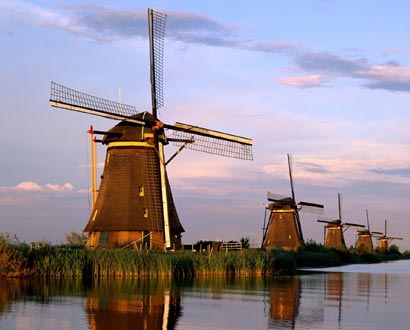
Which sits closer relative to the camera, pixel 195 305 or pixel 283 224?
pixel 195 305

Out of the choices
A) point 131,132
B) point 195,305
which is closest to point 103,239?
point 131,132

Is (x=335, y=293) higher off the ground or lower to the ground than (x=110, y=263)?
lower

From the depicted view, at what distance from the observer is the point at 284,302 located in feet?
68.1

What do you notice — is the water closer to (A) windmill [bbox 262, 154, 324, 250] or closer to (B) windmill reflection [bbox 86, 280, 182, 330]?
(B) windmill reflection [bbox 86, 280, 182, 330]

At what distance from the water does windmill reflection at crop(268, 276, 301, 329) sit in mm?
22

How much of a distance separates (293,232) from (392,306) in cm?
3728

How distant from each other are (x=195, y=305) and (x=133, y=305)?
5.57 feet

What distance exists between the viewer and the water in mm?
15773

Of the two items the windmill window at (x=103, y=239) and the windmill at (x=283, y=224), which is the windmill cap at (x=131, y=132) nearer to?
the windmill window at (x=103, y=239)

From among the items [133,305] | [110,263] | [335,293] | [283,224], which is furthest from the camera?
[283,224]

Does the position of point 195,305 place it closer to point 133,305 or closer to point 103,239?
point 133,305

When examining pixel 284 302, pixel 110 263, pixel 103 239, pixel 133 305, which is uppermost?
pixel 103 239

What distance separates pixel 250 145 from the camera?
36.1 m

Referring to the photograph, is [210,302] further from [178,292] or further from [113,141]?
[113,141]
